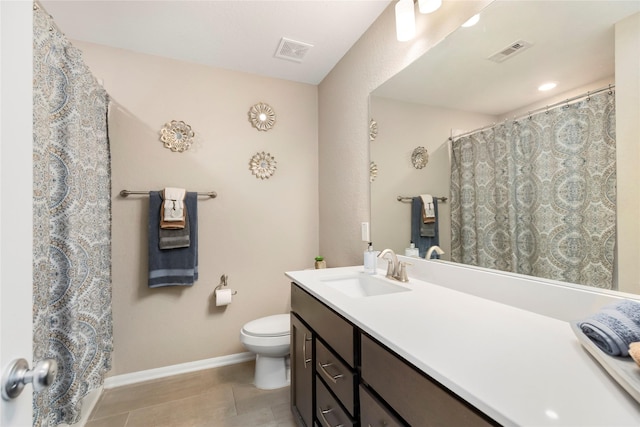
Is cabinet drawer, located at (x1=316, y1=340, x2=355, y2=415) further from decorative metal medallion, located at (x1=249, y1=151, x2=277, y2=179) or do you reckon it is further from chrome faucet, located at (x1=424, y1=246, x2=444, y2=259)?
decorative metal medallion, located at (x1=249, y1=151, x2=277, y2=179)

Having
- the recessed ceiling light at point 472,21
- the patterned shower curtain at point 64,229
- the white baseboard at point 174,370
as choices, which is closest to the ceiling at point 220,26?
the patterned shower curtain at point 64,229

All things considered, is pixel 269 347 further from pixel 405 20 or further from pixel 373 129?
pixel 405 20

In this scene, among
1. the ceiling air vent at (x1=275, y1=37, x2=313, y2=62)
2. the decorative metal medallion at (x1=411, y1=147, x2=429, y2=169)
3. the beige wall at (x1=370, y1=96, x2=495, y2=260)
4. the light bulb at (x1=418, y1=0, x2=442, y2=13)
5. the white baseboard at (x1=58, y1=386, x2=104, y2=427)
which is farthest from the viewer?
the ceiling air vent at (x1=275, y1=37, x2=313, y2=62)

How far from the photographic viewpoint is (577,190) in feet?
3.02

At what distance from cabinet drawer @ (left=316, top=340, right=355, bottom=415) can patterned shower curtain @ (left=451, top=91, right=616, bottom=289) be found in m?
0.74

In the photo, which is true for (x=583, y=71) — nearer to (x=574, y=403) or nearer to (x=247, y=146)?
(x=574, y=403)

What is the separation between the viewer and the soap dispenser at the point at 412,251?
160 cm

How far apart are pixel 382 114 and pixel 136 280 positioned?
83.7 inches

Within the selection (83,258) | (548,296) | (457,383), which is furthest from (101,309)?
(548,296)

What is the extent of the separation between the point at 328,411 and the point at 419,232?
970 mm

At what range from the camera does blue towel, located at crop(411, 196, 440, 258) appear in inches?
58.4

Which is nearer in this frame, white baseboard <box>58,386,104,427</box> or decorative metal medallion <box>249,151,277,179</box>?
white baseboard <box>58,386,104,427</box>
